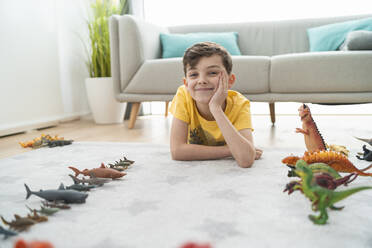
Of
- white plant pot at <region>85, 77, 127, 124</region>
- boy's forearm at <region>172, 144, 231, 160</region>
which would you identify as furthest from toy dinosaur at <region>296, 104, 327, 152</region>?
white plant pot at <region>85, 77, 127, 124</region>

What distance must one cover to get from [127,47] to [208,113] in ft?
3.87

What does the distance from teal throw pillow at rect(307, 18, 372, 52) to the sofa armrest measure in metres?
1.26

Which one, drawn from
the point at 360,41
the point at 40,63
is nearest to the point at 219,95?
the point at 360,41

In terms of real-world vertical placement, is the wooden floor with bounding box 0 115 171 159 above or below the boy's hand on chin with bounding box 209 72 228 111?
below

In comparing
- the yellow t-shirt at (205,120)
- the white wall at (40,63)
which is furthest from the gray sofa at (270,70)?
the yellow t-shirt at (205,120)

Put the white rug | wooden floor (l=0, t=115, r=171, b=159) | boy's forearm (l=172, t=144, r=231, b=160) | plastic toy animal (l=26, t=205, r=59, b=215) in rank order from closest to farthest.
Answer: the white rug < plastic toy animal (l=26, t=205, r=59, b=215) < boy's forearm (l=172, t=144, r=231, b=160) < wooden floor (l=0, t=115, r=171, b=159)

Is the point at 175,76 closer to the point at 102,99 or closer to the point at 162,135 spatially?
the point at 162,135

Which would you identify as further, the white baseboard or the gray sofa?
the white baseboard

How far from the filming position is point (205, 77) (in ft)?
3.75

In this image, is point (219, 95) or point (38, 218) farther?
point (219, 95)

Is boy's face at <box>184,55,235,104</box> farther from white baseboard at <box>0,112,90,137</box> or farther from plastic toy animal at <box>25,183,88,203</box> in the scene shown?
white baseboard at <box>0,112,90,137</box>

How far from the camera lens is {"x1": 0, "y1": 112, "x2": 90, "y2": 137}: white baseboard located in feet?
7.00

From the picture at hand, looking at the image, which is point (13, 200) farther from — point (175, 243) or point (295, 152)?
point (295, 152)

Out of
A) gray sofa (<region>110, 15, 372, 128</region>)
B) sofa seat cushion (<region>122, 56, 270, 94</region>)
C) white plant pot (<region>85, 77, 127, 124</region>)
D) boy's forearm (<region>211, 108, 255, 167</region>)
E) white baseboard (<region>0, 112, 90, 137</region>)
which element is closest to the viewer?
boy's forearm (<region>211, 108, 255, 167</region>)
